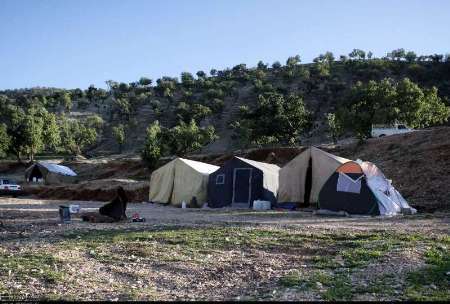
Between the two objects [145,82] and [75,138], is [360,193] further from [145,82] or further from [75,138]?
[145,82]

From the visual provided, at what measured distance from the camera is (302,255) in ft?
33.8

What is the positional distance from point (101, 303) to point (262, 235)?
23.1ft

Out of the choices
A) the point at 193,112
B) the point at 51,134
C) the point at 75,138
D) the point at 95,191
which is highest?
the point at 193,112

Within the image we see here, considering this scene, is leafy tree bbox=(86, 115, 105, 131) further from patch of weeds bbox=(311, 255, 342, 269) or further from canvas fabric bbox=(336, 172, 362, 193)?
patch of weeds bbox=(311, 255, 342, 269)

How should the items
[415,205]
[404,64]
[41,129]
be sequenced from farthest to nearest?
[404,64]
[41,129]
[415,205]

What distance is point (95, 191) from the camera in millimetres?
34594

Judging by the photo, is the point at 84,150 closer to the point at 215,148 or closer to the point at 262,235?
the point at 215,148

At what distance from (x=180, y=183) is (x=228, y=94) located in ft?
211

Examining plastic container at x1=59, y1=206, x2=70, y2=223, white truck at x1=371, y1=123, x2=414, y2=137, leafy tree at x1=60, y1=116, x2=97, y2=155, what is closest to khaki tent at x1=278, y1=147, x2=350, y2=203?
plastic container at x1=59, y1=206, x2=70, y2=223

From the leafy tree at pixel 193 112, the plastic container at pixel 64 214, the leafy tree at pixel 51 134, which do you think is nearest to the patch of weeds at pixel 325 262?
the plastic container at pixel 64 214

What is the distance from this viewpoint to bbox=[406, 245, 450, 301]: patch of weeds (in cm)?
671

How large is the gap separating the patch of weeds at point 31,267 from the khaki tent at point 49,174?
36591 mm

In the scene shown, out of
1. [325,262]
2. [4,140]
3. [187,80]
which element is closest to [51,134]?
[4,140]

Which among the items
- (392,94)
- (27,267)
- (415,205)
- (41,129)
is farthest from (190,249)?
(41,129)
